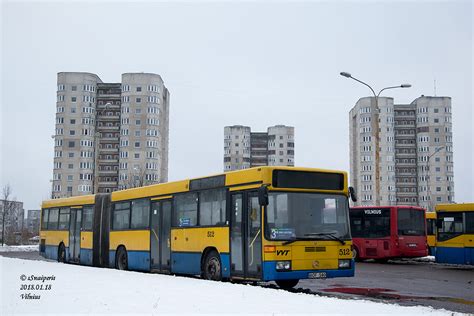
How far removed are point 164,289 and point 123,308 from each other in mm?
2691

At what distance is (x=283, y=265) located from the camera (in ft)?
48.1

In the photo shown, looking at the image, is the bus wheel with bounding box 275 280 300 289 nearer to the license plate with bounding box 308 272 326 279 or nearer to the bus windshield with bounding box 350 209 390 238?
the license plate with bounding box 308 272 326 279

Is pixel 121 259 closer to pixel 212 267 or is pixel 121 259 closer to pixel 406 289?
pixel 212 267

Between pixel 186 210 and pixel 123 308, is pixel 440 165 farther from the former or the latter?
pixel 123 308

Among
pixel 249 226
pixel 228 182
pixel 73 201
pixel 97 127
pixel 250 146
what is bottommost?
pixel 249 226

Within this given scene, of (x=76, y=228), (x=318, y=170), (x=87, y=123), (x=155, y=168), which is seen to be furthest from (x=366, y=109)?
(x=318, y=170)

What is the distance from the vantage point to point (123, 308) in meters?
10.1

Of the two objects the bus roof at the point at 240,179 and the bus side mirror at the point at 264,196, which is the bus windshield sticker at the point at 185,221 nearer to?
the bus roof at the point at 240,179

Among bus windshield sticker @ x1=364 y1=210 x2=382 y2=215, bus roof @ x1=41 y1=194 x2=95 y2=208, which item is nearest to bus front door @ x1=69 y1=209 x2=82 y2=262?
bus roof @ x1=41 y1=194 x2=95 y2=208

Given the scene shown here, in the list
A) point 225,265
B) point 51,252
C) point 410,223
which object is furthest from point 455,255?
point 51,252

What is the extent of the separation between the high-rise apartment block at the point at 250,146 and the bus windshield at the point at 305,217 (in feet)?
451

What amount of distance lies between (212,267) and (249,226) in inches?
90.5

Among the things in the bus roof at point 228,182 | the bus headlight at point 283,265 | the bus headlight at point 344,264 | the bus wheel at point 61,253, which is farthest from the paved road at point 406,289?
the bus wheel at point 61,253

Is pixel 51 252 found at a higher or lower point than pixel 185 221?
lower
